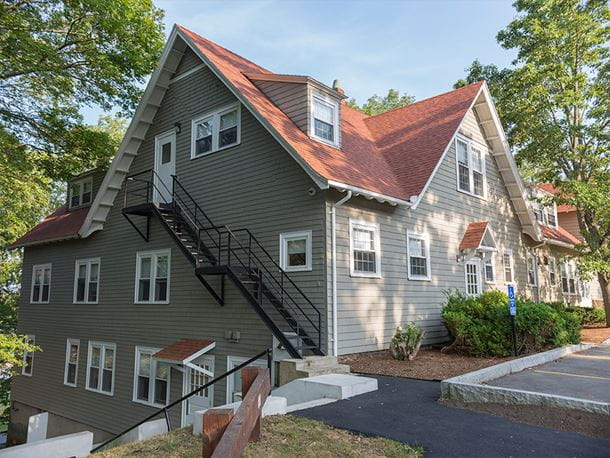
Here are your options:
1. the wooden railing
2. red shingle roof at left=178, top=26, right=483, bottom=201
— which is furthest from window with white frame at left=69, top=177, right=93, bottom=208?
the wooden railing

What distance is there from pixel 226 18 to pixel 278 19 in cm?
173

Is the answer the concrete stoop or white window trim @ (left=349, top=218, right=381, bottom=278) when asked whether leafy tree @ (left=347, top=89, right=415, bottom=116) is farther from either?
the concrete stoop

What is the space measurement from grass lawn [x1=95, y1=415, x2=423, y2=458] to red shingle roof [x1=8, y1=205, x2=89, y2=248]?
13441mm

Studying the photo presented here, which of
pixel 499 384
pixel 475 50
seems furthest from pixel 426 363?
pixel 475 50

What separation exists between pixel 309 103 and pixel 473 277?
822cm

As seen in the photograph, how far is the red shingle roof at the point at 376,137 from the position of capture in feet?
36.3

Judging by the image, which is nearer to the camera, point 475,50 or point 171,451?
point 171,451

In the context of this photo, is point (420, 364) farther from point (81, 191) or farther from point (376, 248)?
point (81, 191)

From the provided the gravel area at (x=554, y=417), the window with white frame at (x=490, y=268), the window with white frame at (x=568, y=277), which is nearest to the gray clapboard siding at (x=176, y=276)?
the gravel area at (x=554, y=417)

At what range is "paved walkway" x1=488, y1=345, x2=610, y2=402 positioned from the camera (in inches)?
298

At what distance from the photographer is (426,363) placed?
10578 millimetres

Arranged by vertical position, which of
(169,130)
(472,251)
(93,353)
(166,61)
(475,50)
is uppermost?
(475,50)

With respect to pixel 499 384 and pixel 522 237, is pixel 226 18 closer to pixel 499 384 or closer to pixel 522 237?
pixel 499 384

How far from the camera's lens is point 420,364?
10.5m
